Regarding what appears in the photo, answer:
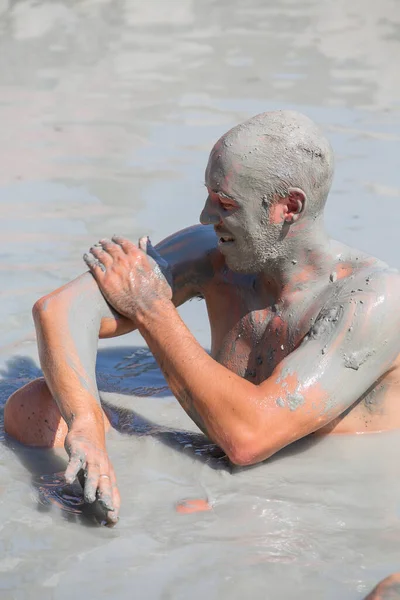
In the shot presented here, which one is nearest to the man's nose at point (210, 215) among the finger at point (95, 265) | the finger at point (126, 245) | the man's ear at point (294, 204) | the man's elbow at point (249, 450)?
the man's ear at point (294, 204)

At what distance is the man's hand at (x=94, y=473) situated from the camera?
3182 millimetres

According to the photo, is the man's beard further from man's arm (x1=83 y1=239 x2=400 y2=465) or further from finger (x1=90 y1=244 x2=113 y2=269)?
finger (x1=90 y1=244 x2=113 y2=269)

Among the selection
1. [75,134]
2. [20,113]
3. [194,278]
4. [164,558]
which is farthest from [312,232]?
[20,113]

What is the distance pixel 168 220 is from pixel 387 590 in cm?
362

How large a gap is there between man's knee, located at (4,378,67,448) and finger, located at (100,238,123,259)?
1.77 feet

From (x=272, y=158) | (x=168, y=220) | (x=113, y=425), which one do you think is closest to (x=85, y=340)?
(x=113, y=425)

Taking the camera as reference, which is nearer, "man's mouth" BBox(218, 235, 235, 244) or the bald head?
the bald head

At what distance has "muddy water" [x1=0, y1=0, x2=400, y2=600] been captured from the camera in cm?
Answer: 311

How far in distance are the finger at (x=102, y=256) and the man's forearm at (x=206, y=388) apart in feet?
1.11

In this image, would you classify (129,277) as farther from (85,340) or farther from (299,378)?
(299,378)

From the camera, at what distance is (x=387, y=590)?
2.84 m

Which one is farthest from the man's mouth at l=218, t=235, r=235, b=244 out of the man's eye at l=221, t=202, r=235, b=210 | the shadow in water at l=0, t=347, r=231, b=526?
the shadow in water at l=0, t=347, r=231, b=526

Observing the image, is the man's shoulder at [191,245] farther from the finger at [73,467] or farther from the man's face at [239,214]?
the finger at [73,467]

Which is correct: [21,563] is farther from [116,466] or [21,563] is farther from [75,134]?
[75,134]
